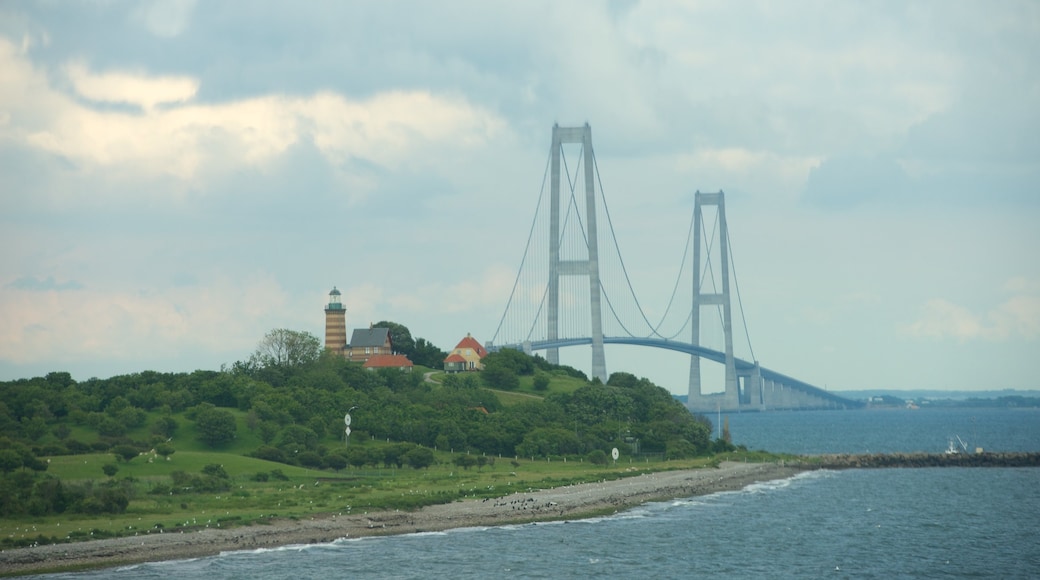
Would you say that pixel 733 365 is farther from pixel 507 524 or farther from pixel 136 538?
pixel 136 538

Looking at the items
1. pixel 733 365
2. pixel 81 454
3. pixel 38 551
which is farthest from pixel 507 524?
pixel 733 365

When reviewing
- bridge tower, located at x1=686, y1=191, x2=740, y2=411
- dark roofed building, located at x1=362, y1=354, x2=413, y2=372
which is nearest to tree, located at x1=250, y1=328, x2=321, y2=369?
dark roofed building, located at x1=362, y1=354, x2=413, y2=372

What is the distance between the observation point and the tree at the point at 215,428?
276ft

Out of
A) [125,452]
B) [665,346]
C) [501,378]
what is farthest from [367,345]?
[125,452]

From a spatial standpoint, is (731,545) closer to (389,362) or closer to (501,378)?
(501,378)

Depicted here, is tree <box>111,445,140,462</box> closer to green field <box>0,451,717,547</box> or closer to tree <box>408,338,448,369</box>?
green field <box>0,451,717,547</box>

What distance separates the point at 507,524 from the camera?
6331 centimetres

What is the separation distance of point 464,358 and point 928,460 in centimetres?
4672

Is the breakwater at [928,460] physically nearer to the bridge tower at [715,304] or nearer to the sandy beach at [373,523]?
the sandy beach at [373,523]

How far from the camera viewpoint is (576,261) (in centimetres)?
13525

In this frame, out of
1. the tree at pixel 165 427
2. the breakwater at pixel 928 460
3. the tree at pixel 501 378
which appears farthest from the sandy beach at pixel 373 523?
the tree at pixel 501 378

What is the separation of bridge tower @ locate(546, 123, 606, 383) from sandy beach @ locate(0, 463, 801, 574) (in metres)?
43.7

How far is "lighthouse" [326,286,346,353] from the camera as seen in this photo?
128625 millimetres

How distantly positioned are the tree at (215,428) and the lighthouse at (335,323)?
142ft
